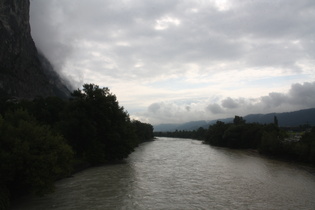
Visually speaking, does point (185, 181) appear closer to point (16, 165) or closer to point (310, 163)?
point (16, 165)

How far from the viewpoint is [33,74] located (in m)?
153

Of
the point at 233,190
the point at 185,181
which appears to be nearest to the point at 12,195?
the point at 185,181

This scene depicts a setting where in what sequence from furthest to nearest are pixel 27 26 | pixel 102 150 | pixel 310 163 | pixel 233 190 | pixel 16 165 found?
pixel 27 26, pixel 310 163, pixel 102 150, pixel 233 190, pixel 16 165

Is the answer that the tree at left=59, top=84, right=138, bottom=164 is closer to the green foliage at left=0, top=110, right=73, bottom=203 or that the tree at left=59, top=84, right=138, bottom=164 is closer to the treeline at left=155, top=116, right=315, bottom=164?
the green foliage at left=0, top=110, right=73, bottom=203

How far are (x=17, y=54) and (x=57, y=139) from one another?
5074 inches

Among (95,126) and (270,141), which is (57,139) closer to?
(95,126)

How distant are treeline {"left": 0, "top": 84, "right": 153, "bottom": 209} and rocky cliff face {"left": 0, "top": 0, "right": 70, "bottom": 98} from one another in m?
67.8

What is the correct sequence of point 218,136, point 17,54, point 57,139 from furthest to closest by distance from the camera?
point 17,54 < point 218,136 < point 57,139

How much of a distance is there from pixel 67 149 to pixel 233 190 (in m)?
19.1

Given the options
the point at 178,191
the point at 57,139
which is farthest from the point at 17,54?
the point at 178,191

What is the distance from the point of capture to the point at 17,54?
133625 mm

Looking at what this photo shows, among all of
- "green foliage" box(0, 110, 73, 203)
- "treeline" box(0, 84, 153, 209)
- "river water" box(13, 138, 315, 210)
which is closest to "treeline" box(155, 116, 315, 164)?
"river water" box(13, 138, 315, 210)

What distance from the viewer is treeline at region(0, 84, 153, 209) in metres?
21.7

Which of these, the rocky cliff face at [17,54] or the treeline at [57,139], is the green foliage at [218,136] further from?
the rocky cliff face at [17,54]
